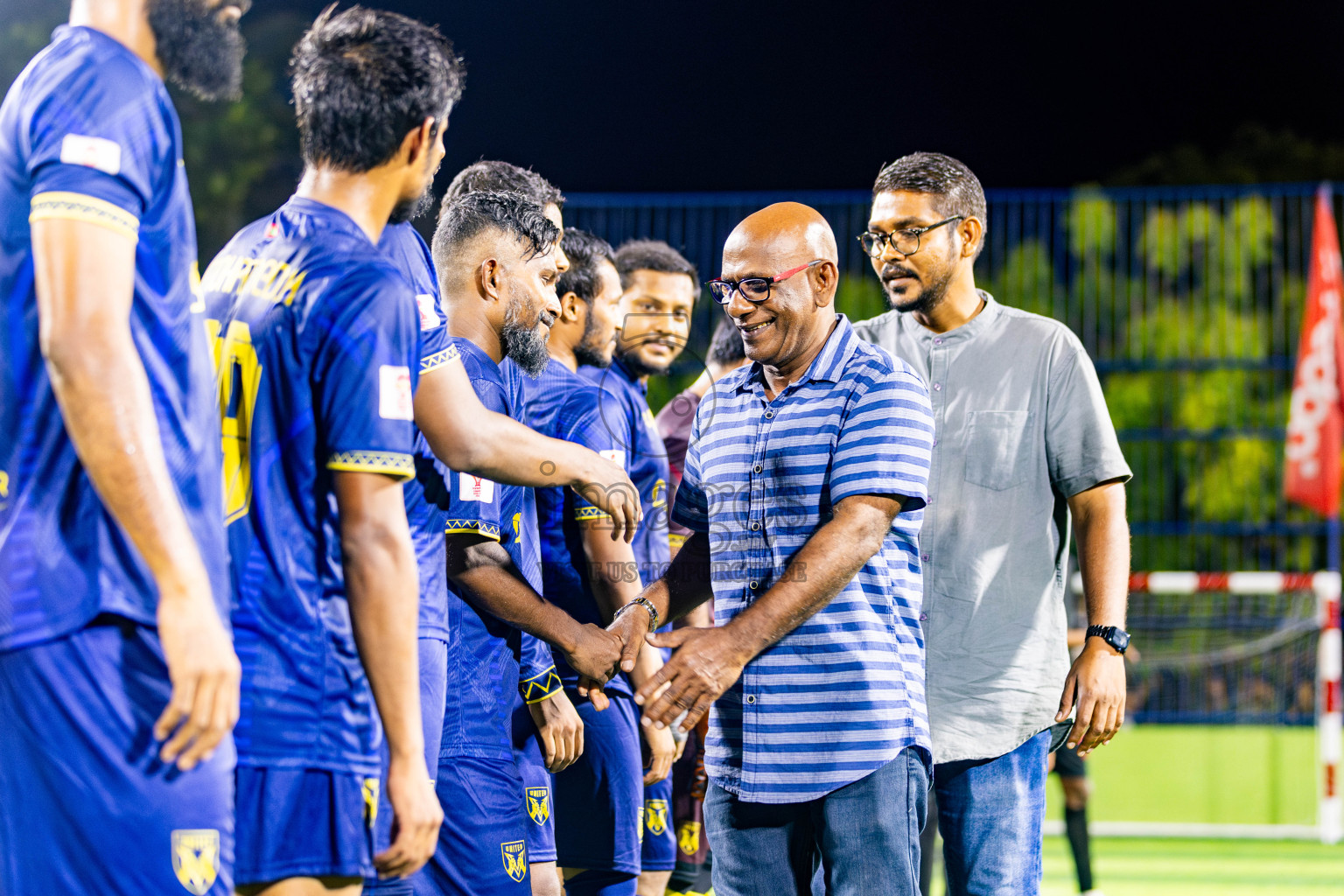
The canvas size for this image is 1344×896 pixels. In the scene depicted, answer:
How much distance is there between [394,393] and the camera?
2.14 metres

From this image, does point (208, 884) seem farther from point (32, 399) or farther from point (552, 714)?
point (552, 714)

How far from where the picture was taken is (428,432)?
2.65m

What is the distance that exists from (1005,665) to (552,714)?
121cm

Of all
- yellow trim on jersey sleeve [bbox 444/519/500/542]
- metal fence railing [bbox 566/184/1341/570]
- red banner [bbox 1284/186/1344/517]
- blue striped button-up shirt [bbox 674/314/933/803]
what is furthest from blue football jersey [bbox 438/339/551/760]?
red banner [bbox 1284/186/1344/517]

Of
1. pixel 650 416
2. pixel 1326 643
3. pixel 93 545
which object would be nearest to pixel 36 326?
pixel 93 545

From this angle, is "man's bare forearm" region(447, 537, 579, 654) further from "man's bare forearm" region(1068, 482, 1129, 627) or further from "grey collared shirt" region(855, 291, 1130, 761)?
"man's bare forearm" region(1068, 482, 1129, 627)

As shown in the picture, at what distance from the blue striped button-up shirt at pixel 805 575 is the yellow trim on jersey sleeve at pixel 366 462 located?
40.6 inches

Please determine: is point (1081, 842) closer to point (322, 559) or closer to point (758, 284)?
point (758, 284)

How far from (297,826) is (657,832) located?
2548 mm

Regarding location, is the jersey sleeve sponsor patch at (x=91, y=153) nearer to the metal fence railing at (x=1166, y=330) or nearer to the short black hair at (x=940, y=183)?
the short black hair at (x=940, y=183)

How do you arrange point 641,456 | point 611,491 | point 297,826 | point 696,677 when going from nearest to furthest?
point 297,826 → point 696,677 → point 611,491 → point 641,456

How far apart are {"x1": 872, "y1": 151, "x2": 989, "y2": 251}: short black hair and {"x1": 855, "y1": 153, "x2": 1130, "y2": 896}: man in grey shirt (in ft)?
0.06

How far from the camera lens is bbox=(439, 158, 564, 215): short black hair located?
3.89m

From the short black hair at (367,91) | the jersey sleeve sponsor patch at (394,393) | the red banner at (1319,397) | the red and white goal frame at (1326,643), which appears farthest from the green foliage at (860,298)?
the jersey sleeve sponsor patch at (394,393)
